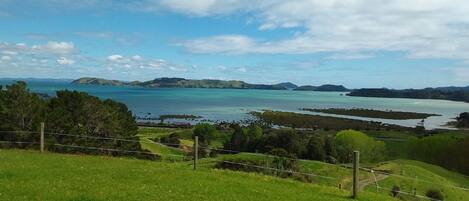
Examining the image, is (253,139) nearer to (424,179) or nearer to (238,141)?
(238,141)

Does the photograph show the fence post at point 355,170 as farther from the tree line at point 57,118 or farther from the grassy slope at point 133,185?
the tree line at point 57,118

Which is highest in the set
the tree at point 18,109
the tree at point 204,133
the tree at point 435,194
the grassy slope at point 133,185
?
the tree at point 18,109

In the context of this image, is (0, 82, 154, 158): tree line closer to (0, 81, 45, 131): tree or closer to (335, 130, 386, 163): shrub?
(0, 81, 45, 131): tree

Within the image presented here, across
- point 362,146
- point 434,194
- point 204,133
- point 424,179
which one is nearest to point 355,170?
point 434,194

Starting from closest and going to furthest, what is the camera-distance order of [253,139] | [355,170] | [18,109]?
1. [355,170]
2. [18,109]
3. [253,139]

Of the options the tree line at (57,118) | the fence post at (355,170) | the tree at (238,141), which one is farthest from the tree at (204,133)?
the fence post at (355,170)

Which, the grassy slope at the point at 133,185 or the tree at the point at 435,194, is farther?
the tree at the point at 435,194

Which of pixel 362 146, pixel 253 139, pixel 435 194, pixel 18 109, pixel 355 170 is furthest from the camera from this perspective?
pixel 362 146

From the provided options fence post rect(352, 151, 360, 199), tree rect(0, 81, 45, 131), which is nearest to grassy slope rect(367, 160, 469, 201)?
tree rect(0, 81, 45, 131)

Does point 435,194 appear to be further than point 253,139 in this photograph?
No

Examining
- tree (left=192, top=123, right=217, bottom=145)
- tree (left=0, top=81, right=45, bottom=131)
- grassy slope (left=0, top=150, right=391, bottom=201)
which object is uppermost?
tree (left=0, top=81, right=45, bottom=131)

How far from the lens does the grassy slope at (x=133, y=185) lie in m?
14.7

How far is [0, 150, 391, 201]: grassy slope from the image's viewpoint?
14.7 metres

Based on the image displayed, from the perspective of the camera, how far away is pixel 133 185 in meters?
16.8
